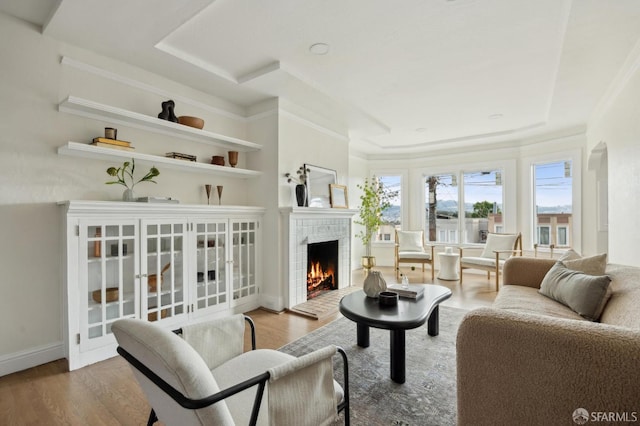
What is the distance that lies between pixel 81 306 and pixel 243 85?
8.42 feet

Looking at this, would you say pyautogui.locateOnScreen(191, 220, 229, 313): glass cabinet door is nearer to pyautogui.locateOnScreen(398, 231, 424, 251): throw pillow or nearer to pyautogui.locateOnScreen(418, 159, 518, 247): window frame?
pyautogui.locateOnScreen(398, 231, 424, 251): throw pillow

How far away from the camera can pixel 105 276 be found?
2521mm

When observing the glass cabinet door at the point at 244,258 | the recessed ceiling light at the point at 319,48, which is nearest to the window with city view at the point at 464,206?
the glass cabinet door at the point at 244,258

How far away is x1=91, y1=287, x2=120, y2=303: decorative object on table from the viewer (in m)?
2.49

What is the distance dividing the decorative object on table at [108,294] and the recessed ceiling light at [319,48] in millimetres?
2666

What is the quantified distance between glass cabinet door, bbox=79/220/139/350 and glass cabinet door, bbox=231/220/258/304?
3.54 feet

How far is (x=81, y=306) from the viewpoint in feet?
7.82

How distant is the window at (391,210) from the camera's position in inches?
271

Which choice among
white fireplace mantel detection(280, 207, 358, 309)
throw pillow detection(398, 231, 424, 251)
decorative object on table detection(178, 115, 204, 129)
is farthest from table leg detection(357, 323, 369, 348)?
throw pillow detection(398, 231, 424, 251)

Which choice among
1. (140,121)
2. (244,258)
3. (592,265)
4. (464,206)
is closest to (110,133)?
(140,121)

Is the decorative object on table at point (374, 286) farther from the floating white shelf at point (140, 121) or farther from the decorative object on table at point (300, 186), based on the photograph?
the floating white shelf at point (140, 121)

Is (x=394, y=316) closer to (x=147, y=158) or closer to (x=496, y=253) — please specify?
(x=147, y=158)

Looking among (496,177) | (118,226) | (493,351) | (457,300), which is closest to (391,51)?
(493,351)

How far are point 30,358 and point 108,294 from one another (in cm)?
68
